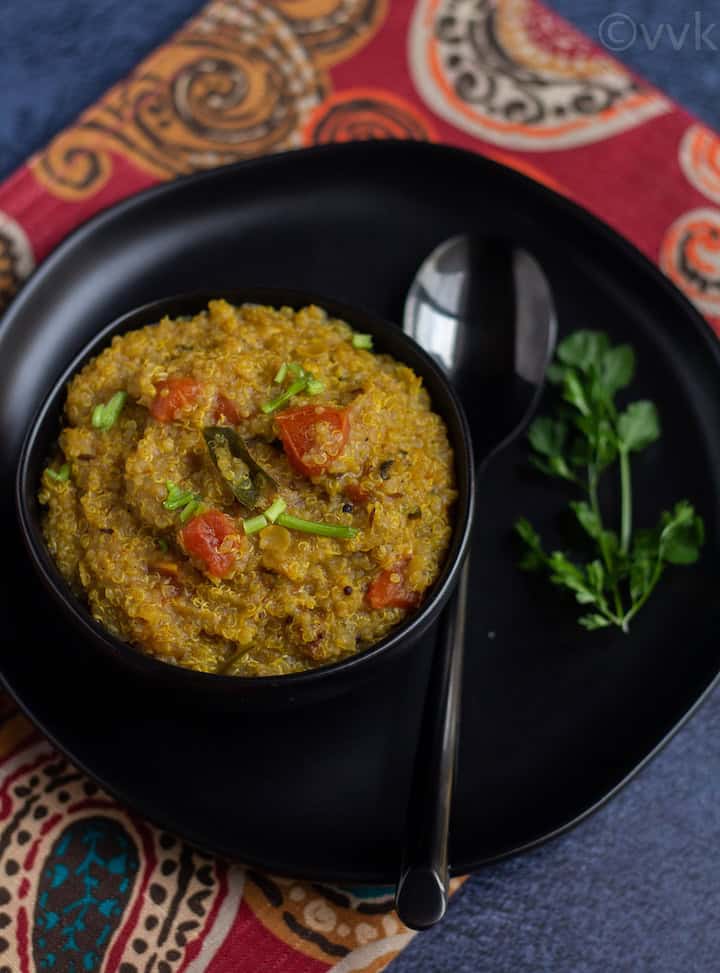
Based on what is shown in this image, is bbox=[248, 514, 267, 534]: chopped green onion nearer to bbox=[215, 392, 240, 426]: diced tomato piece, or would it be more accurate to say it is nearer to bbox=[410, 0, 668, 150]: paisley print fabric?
bbox=[215, 392, 240, 426]: diced tomato piece

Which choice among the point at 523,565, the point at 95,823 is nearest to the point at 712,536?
the point at 523,565

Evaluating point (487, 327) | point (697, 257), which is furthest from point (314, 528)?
point (697, 257)

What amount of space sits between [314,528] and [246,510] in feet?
0.61

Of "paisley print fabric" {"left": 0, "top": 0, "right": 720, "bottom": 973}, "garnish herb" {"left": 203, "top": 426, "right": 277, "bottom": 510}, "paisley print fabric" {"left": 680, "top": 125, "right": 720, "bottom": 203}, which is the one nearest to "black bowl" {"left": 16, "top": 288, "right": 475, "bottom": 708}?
Answer: "garnish herb" {"left": 203, "top": 426, "right": 277, "bottom": 510}

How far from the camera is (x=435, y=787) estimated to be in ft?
9.29

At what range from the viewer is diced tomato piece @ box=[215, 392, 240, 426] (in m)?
2.89

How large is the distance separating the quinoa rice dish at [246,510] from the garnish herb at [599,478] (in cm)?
60

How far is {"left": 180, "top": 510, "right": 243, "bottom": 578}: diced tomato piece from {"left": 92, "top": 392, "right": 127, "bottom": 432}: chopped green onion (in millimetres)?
415

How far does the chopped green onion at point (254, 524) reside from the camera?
2721 millimetres

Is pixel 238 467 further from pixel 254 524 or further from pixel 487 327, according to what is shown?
pixel 487 327

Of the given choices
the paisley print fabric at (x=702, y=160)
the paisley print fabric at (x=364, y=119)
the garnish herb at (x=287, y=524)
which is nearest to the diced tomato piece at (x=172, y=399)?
the garnish herb at (x=287, y=524)

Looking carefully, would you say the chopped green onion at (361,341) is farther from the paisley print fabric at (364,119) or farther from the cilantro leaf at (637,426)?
the paisley print fabric at (364,119)

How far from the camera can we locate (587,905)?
10.4 ft

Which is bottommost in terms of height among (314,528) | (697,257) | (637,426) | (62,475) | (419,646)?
(419,646)
